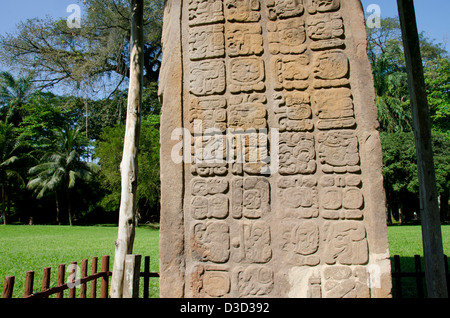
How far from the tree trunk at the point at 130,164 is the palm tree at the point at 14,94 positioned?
20.9 metres

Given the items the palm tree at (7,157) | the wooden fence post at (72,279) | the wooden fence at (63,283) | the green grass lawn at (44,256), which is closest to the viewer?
the wooden fence at (63,283)

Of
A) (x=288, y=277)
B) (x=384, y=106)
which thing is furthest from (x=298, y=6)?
(x=384, y=106)

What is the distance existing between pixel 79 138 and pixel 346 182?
18.8 m

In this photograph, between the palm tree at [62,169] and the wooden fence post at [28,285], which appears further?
the palm tree at [62,169]

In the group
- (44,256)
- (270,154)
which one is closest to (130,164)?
(270,154)

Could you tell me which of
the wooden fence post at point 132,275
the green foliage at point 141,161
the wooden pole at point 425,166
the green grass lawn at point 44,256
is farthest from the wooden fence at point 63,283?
the green foliage at point 141,161

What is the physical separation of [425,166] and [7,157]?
65.6 ft

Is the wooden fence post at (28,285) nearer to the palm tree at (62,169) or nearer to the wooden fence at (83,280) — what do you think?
the wooden fence at (83,280)

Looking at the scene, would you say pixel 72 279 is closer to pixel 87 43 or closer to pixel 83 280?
pixel 83 280

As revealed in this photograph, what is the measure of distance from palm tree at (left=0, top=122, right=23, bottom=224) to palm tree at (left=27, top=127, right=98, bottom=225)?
941 mm

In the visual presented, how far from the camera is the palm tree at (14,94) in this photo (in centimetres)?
2123

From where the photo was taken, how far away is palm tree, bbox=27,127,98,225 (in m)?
17.6

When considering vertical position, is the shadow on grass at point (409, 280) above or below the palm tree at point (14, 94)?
below

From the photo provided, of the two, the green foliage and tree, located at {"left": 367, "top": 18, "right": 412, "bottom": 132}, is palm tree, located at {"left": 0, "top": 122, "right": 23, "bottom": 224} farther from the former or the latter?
tree, located at {"left": 367, "top": 18, "right": 412, "bottom": 132}
